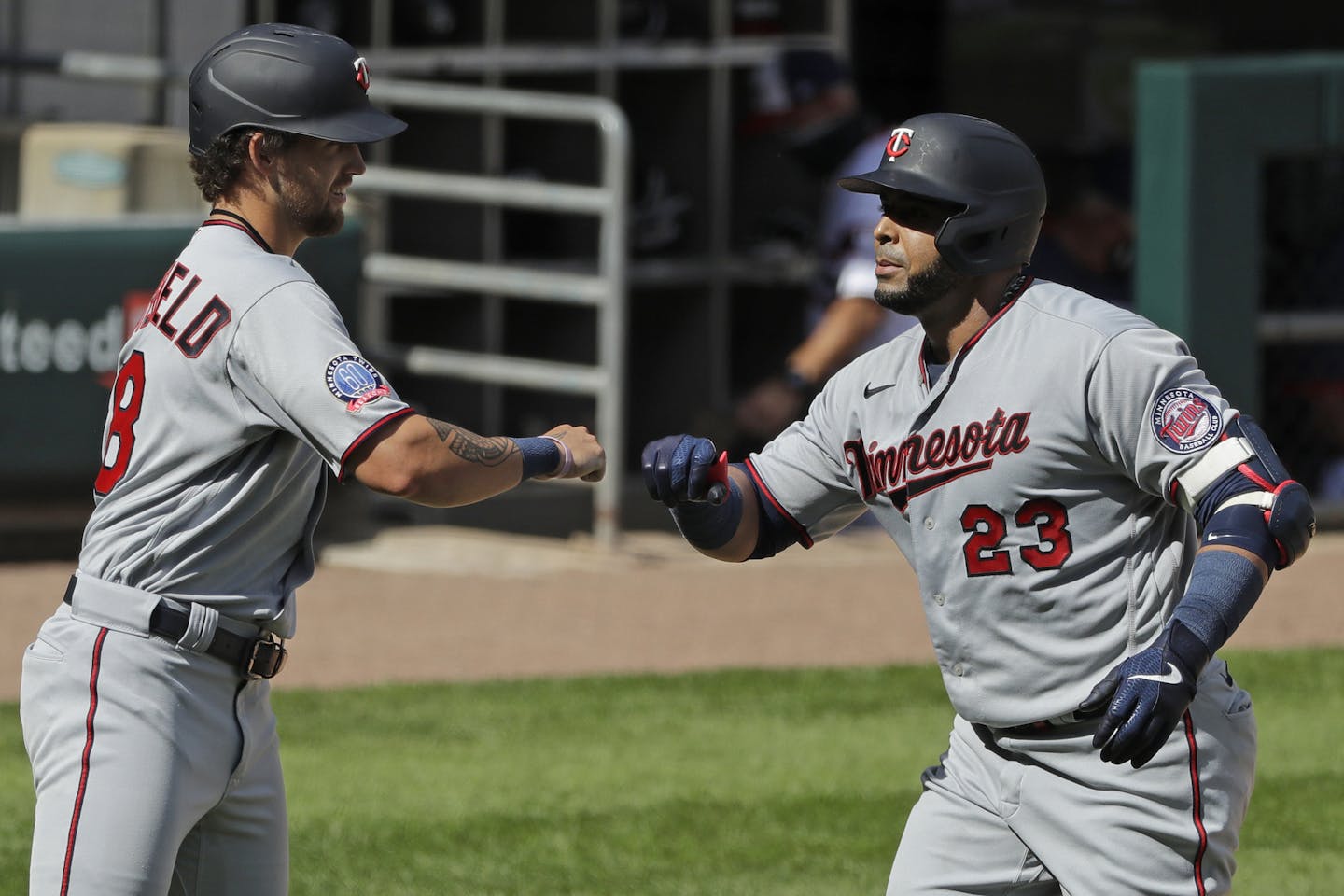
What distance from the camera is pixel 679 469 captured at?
3.74m

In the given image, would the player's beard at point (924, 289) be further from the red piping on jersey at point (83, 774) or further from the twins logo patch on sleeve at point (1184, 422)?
the red piping on jersey at point (83, 774)

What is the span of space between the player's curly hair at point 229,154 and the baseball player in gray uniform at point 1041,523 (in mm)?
829

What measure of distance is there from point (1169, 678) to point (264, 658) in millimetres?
1402

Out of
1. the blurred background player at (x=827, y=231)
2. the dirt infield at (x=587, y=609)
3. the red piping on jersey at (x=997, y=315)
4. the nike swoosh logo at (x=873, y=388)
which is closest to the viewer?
the red piping on jersey at (x=997, y=315)

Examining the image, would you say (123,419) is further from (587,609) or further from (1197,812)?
(587,609)

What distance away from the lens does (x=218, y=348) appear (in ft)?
11.0

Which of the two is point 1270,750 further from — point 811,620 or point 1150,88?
point 1150,88

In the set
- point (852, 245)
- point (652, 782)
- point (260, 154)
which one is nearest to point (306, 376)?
point (260, 154)

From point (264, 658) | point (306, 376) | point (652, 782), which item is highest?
point (306, 376)

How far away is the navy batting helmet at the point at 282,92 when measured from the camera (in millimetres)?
3488

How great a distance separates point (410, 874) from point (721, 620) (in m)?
2.93

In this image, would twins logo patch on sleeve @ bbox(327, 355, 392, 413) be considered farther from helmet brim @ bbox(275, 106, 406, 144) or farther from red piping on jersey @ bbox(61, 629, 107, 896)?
red piping on jersey @ bbox(61, 629, 107, 896)

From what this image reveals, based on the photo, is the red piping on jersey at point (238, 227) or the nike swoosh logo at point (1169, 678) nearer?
the nike swoosh logo at point (1169, 678)

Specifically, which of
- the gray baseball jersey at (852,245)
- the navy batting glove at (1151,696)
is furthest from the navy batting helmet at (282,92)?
the gray baseball jersey at (852,245)
